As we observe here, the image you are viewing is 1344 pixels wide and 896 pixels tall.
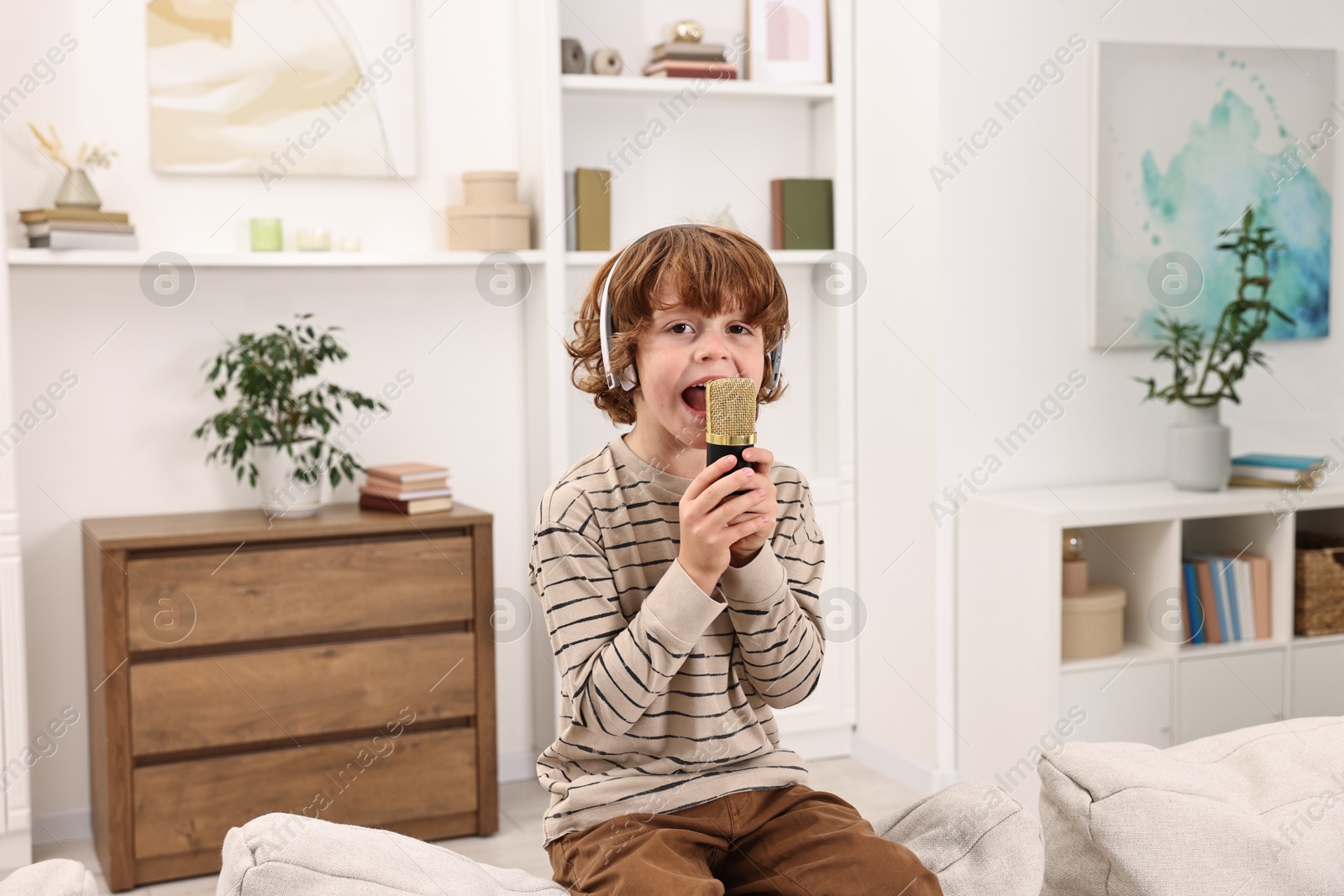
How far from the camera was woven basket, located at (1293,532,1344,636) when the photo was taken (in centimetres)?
301

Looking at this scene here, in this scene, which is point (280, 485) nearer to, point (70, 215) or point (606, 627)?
point (70, 215)

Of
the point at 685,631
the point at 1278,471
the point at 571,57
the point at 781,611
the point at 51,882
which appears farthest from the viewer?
the point at 571,57

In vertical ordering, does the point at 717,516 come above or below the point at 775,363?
below

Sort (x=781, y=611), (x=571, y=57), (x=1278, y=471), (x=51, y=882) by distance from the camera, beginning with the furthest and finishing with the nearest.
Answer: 1. (x=571, y=57)
2. (x=1278, y=471)
3. (x=781, y=611)
4. (x=51, y=882)

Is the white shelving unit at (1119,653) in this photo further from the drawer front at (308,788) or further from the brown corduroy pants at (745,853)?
the brown corduroy pants at (745,853)

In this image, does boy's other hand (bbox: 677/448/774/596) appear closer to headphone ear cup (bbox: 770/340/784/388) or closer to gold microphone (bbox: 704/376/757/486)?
gold microphone (bbox: 704/376/757/486)

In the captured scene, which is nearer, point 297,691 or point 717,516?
point 717,516

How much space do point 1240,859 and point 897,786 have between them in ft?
6.30

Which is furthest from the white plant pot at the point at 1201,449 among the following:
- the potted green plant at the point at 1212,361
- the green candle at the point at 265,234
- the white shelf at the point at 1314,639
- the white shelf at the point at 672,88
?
the green candle at the point at 265,234

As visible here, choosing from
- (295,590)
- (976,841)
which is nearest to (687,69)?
(295,590)

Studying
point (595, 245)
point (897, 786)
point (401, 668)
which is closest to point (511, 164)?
point (595, 245)

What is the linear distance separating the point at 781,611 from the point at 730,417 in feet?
0.88

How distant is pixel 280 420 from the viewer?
292cm

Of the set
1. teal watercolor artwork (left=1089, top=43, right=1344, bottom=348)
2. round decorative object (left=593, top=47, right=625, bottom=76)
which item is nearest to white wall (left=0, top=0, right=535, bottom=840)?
round decorative object (left=593, top=47, right=625, bottom=76)
